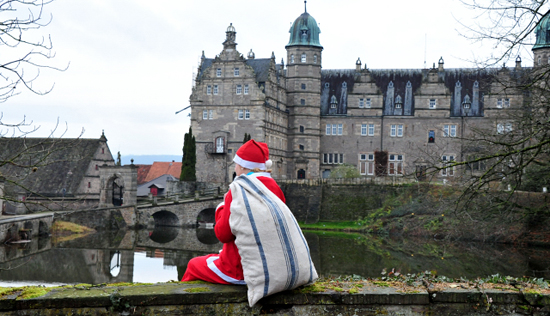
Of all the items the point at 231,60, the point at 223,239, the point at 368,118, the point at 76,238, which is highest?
the point at 231,60

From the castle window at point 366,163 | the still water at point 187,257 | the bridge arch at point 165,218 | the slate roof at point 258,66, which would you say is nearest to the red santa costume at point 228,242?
the still water at point 187,257

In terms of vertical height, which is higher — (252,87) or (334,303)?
(252,87)

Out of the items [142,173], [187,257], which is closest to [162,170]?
[142,173]

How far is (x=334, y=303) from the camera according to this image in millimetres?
4816

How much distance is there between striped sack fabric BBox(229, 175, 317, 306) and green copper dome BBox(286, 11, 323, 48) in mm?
42882

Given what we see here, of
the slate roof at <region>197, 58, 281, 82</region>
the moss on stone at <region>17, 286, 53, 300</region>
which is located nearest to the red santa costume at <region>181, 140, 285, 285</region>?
the moss on stone at <region>17, 286, 53, 300</region>

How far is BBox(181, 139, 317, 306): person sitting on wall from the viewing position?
4.55m

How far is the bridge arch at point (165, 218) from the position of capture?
38.3 metres

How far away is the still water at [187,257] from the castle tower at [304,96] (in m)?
16.5

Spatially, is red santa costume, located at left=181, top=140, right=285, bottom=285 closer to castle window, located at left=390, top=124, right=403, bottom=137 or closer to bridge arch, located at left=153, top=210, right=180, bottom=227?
bridge arch, located at left=153, top=210, right=180, bottom=227

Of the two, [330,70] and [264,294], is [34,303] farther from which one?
[330,70]

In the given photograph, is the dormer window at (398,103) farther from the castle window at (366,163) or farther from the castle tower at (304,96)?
the castle tower at (304,96)

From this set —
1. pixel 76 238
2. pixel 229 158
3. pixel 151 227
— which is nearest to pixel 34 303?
pixel 76 238

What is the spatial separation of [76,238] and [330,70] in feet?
97.2
